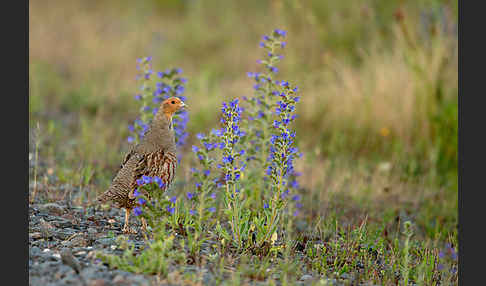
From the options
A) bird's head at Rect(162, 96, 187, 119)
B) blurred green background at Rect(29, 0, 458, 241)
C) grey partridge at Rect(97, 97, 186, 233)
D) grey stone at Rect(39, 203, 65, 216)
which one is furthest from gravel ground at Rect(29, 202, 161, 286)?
bird's head at Rect(162, 96, 187, 119)

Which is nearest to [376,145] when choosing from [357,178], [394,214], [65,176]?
[357,178]

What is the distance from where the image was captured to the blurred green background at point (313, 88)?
716 cm

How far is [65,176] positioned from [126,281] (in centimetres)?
295

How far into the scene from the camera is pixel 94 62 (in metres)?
10.9

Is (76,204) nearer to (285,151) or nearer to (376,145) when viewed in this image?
(285,151)

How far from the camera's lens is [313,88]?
988 cm

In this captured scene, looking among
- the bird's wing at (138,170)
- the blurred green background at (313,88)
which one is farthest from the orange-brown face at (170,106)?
the blurred green background at (313,88)

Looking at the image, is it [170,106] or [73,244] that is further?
[170,106]

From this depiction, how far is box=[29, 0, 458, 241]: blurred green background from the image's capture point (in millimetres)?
7164

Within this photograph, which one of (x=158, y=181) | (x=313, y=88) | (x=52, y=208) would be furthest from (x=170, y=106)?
(x=313, y=88)

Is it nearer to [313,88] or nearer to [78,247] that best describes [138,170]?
[78,247]

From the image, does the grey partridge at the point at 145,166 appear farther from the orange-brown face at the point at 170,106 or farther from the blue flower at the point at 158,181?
the blue flower at the point at 158,181

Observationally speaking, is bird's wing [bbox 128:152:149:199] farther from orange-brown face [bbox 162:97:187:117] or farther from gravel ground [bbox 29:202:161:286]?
orange-brown face [bbox 162:97:187:117]

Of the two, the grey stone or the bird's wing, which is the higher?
the bird's wing
